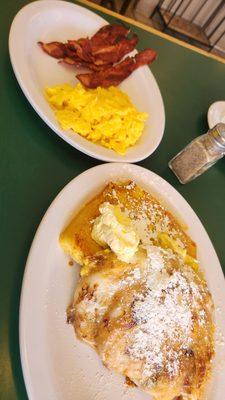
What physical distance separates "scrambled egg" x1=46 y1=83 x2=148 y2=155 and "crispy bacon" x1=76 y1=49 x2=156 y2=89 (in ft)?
0.25

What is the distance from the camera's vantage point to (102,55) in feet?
5.04

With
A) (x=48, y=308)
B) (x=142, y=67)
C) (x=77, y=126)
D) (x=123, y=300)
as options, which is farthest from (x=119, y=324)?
(x=142, y=67)

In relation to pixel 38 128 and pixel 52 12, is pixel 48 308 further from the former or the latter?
pixel 52 12

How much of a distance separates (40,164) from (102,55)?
62 centimetres

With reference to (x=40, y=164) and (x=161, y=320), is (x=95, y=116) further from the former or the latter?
(x=161, y=320)

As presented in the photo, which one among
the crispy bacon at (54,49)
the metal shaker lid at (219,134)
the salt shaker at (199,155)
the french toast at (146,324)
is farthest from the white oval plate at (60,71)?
the french toast at (146,324)

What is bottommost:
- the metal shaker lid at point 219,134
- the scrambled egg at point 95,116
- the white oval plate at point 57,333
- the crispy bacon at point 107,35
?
the white oval plate at point 57,333

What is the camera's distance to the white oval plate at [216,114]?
173 cm

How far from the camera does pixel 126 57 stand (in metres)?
1.67

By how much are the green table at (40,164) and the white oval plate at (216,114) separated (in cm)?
6

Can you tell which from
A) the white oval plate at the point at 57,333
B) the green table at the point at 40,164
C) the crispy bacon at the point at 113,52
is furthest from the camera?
the crispy bacon at the point at 113,52

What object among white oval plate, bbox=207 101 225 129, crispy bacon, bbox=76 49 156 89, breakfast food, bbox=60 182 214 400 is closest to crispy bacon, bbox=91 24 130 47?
crispy bacon, bbox=76 49 156 89

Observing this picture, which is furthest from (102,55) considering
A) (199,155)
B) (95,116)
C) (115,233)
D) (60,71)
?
(115,233)

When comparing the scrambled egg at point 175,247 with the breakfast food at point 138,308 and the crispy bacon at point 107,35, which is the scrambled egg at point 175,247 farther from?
the crispy bacon at point 107,35
